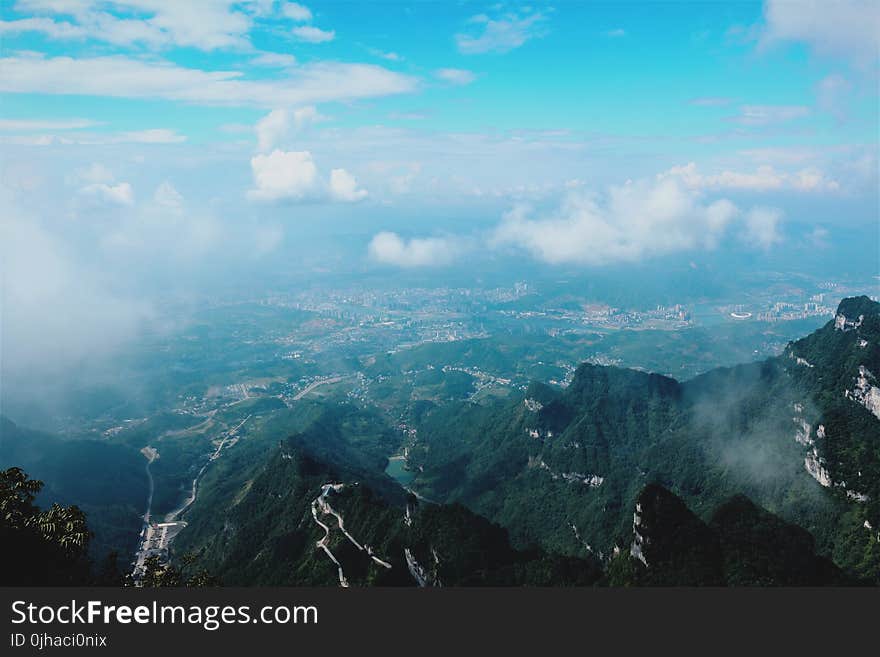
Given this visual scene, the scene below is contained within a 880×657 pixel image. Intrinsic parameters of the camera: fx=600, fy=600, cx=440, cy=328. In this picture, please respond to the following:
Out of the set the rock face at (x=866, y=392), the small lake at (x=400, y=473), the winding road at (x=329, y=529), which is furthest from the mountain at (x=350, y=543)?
the rock face at (x=866, y=392)

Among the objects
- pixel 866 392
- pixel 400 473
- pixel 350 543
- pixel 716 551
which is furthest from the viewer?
pixel 400 473

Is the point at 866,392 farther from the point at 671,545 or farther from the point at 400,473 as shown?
the point at 400,473

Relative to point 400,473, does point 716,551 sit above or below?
above

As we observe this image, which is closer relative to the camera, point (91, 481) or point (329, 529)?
point (329, 529)

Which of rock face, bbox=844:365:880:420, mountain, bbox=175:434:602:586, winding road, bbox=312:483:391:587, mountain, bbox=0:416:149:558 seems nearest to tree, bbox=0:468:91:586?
mountain, bbox=175:434:602:586

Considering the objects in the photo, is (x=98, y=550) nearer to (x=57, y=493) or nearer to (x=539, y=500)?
(x=57, y=493)

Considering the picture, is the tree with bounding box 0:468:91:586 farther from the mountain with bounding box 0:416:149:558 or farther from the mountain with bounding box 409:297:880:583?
the mountain with bounding box 0:416:149:558

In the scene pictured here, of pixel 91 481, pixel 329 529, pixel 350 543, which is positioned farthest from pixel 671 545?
pixel 91 481
